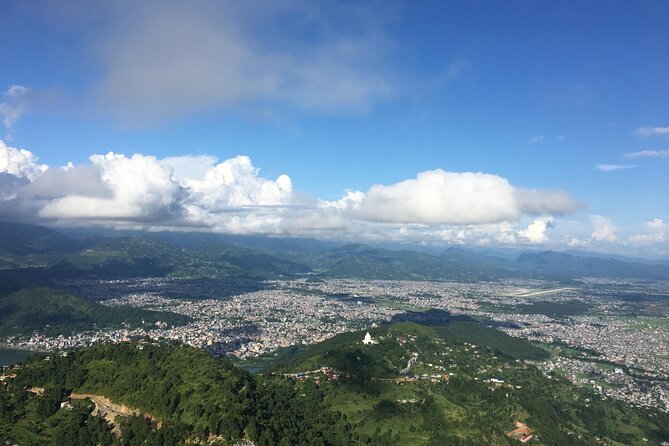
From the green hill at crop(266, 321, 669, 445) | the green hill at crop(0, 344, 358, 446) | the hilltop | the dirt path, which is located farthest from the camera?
the green hill at crop(266, 321, 669, 445)

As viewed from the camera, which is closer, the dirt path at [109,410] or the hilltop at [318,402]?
the hilltop at [318,402]

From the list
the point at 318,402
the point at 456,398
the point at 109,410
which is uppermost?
the point at 109,410

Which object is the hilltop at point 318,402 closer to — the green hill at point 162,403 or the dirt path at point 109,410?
the green hill at point 162,403

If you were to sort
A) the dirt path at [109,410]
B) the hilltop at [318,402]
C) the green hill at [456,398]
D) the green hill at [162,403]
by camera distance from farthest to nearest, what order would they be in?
the green hill at [456,398] → the dirt path at [109,410] → the hilltop at [318,402] → the green hill at [162,403]

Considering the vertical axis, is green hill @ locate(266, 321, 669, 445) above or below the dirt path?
below

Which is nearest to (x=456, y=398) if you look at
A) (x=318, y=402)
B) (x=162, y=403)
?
(x=318, y=402)

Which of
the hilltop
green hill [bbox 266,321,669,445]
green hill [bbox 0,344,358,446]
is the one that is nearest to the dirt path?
the hilltop

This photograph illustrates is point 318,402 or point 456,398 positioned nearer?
point 318,402

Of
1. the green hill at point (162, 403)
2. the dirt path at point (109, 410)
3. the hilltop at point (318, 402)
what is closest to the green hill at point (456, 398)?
the hilltop at point (318, 402)

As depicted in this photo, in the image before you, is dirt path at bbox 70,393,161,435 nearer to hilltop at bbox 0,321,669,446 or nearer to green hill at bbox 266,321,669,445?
hilltop at bbox 0,321,669,446

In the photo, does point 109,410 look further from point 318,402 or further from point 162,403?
point 318,402

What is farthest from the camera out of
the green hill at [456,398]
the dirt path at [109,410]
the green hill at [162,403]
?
the green hill at [456,398]
